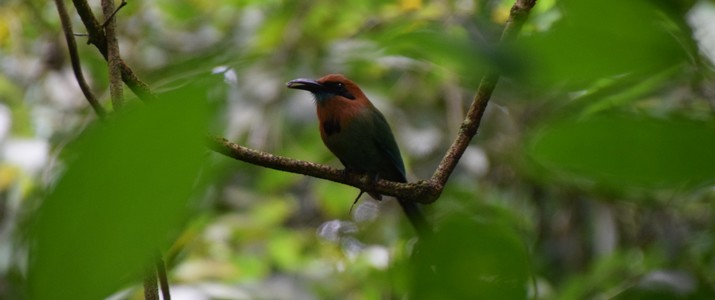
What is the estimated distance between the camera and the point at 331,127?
2.89 meters

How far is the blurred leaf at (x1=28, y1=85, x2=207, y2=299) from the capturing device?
0.27 metres

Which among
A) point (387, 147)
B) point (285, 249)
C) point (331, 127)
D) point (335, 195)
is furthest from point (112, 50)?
point (285, 249)

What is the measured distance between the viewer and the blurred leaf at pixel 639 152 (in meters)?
0.41

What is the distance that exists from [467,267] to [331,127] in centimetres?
250

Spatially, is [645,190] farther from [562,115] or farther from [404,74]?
[404,74]

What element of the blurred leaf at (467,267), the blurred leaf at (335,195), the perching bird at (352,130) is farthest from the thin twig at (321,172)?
the blurred leaf at (335,195)

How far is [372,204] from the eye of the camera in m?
5.12

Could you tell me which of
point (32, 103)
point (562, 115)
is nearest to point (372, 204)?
point (32, 103)

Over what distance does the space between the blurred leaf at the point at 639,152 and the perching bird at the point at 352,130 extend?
2.39 m

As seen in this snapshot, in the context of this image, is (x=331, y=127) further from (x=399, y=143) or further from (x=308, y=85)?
(x=399, y=143)

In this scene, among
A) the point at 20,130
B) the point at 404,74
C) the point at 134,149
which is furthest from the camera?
the point at 404,74

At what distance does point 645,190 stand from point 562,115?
0.20 feet

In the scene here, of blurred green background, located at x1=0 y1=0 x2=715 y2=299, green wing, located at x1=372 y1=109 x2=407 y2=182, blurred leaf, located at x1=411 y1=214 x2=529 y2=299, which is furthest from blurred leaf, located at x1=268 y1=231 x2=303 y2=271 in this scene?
blurred leaf, located at x1=411 y1=214 x2=529 y2=299

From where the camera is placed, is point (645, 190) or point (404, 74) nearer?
point (645, 190)
